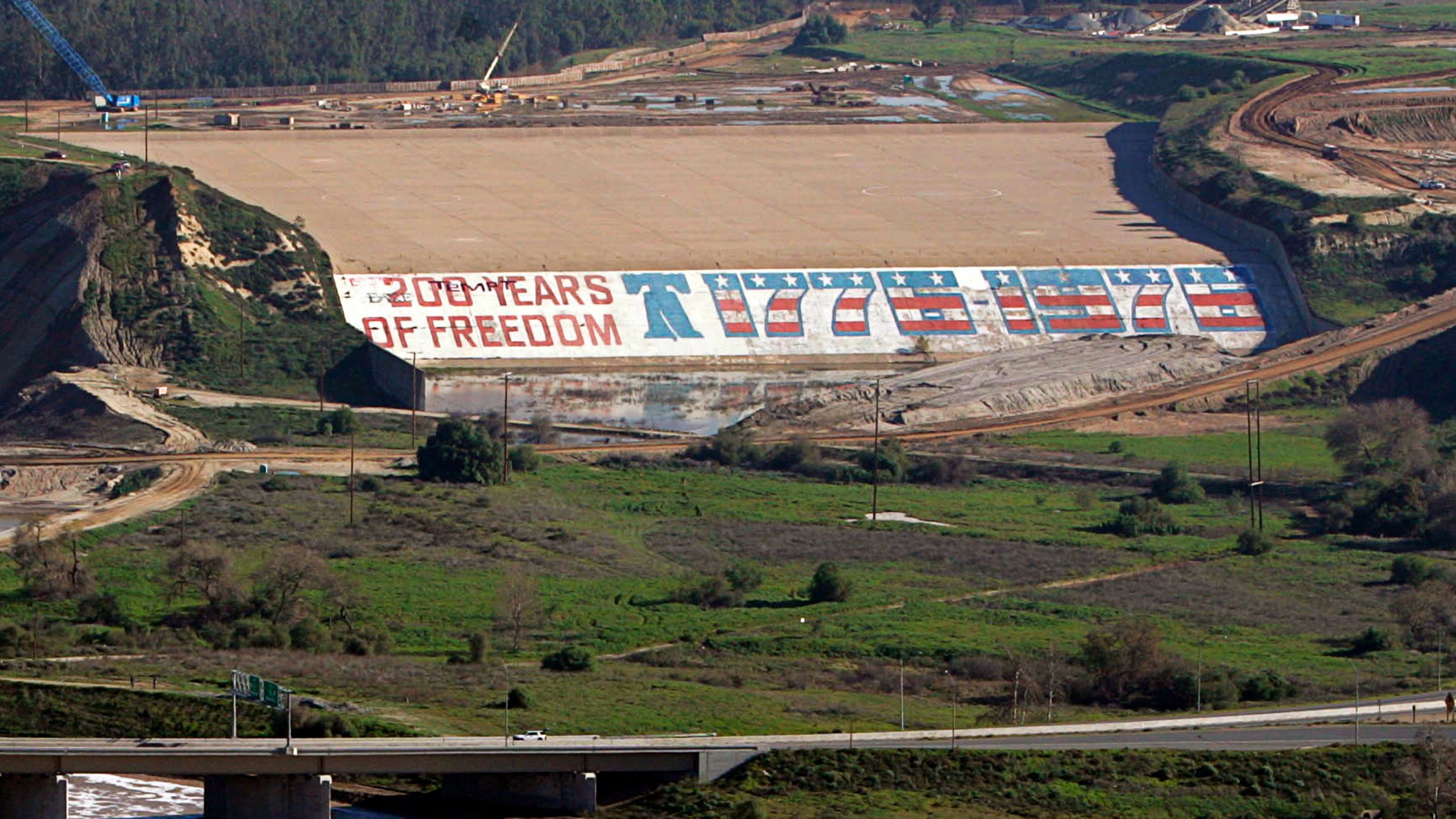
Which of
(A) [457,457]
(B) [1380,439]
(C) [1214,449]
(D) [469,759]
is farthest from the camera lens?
(C) [1214,449]

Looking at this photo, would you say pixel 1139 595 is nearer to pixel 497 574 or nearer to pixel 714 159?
pixel 497 574

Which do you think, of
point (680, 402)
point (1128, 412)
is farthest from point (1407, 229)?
point (680, 402)

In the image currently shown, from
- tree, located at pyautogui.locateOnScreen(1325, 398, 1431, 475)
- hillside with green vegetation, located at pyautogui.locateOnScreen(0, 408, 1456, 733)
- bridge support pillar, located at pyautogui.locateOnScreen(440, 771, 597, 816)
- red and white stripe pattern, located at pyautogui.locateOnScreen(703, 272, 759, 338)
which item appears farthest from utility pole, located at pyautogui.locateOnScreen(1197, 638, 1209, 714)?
red and white stripe pattern, located at pyautogui.locateOnScreen(703, 272, 759, 338)

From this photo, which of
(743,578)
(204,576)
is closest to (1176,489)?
(743,578)

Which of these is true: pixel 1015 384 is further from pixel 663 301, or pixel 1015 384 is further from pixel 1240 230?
pixel 1240 230

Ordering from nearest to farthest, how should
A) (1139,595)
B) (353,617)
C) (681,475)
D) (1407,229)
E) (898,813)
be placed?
(898,813) < (353,617) < (1139,595) < (681,475) < (1407,229)

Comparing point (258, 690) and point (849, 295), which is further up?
point (849, 295)
